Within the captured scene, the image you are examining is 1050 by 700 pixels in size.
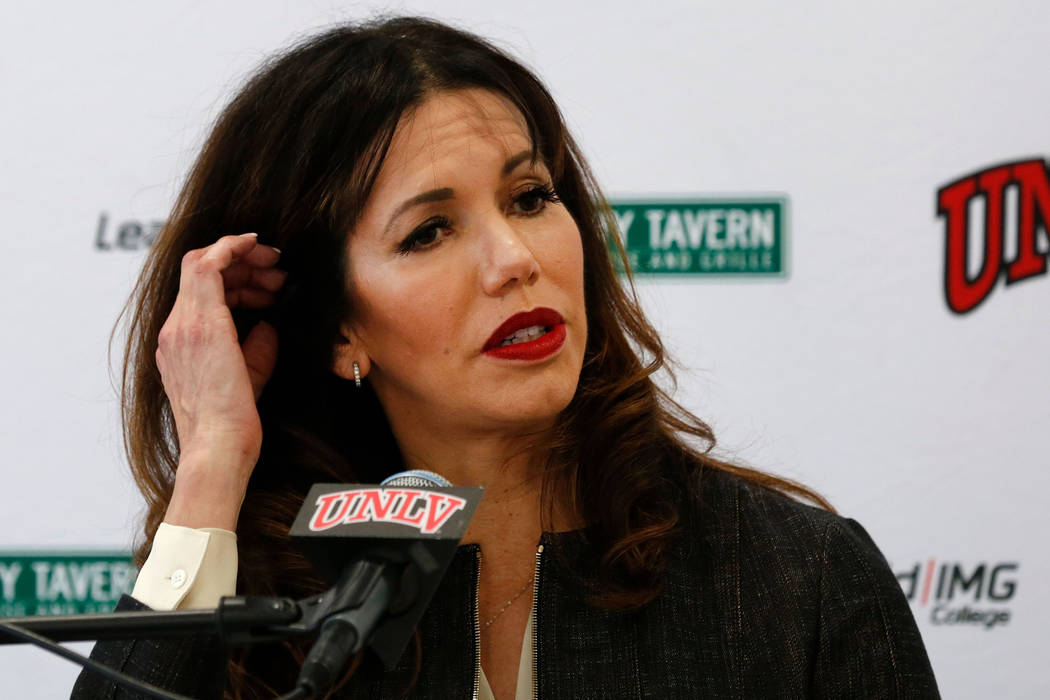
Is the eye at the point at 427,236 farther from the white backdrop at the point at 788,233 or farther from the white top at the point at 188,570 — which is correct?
the white backdrop at the point at 788,233

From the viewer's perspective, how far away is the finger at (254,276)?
1653 mm

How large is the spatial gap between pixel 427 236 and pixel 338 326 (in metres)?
0.20

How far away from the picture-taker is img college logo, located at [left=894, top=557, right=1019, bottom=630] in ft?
6.84

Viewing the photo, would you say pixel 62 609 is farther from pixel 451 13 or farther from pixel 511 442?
pixel 451 13

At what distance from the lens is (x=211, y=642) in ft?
4.84

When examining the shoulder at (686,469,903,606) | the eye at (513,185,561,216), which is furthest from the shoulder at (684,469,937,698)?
the eye at (513,185,561,216)

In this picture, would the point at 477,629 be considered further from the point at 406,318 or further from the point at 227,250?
the point at 227,250

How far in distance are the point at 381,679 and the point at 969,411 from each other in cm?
114

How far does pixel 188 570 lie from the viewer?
4.62 feet

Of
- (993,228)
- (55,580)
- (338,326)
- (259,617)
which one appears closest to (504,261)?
(338,326)

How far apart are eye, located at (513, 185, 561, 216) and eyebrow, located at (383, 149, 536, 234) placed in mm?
41

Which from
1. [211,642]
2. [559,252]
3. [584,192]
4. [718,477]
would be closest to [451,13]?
[584,192]

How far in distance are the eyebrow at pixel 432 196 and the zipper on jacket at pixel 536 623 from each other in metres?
0.45

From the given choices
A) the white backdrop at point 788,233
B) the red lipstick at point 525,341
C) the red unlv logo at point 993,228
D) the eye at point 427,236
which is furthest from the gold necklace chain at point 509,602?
the red unlv logo at point 993,228
